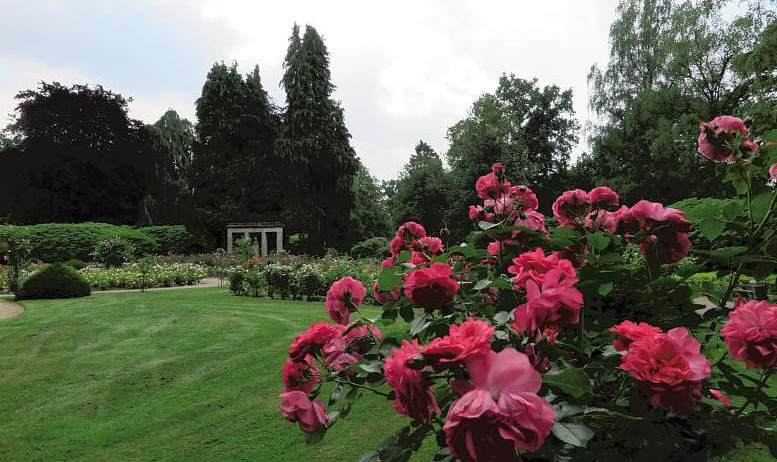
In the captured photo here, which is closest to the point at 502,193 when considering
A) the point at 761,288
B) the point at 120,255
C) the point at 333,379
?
the point at 333,379

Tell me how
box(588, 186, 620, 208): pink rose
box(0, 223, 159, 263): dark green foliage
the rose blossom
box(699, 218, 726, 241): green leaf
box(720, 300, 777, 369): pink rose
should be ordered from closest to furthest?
the rose blossom < box(720, 300, 777, 369): pink rose < box(699, 218, 726, 241): green leaf < box(588, 186, 620, 208): pink rose < box(0, 223, 159, 263): dark green foliage

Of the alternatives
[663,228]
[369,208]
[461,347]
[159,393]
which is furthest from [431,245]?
[369,208]

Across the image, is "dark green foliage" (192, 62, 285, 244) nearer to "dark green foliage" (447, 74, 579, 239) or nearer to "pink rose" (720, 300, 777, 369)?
"dark green foliage" (447, 74, 579, 239)

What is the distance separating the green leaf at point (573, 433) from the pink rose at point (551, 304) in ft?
0.64

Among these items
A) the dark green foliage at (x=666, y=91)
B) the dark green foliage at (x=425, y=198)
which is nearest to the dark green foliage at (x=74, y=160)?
the dark green foliage at (x=425, y=198)

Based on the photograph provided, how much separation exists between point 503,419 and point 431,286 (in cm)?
58

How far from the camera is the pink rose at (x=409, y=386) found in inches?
A: 42.0

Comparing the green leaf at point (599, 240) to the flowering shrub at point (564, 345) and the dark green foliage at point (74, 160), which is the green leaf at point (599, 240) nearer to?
the flowering shrub at point (564, 345)

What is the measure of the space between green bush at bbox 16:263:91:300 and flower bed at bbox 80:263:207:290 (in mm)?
1933

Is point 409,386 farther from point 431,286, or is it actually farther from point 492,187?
point 492,187

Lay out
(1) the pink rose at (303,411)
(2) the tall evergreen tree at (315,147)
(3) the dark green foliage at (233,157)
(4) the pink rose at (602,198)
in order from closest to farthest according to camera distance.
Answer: (1) the pink rose at (303,411), (4) the pink rose at (602,198), (2) the tall evergreen tree at (315,147), (3) the dark green foliage at (233,157)

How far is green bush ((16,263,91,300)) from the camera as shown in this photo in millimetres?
12828

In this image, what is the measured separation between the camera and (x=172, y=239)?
85.8ft

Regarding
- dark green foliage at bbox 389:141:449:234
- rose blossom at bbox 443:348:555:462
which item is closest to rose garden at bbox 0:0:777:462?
rose blossom at bbox 443:348:555:462
